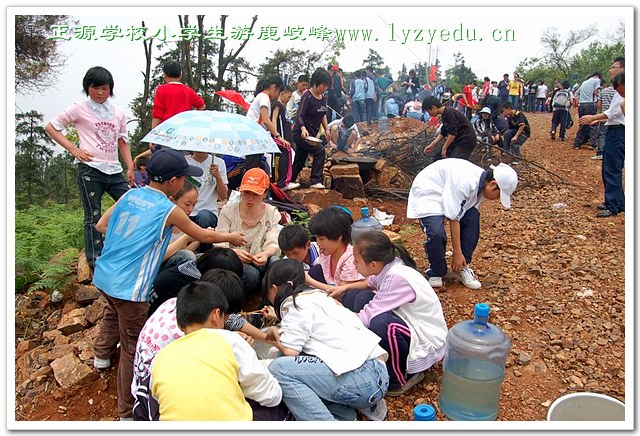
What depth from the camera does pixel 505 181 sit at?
11.7 feet

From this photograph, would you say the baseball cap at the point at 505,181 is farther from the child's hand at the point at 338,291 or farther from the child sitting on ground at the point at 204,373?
the child sitting on ground at the point at 204,373

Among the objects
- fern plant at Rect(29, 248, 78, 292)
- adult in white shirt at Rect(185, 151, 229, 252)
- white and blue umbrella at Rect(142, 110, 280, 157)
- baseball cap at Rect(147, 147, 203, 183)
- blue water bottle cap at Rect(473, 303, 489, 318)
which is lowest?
fern plant at Rect(29, 248, 78, 292)

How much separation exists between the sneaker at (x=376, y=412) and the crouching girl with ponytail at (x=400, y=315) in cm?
21

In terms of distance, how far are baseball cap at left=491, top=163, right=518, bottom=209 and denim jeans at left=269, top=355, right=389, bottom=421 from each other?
182 centimetres

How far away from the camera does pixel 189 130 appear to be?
3.67m

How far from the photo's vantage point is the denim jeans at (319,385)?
2381 millimetres

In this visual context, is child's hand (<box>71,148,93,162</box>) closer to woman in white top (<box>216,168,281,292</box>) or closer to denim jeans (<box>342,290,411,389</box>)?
woman in white top (<box>216,168,281,292</box>)

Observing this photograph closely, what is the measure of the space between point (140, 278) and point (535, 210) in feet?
18.8

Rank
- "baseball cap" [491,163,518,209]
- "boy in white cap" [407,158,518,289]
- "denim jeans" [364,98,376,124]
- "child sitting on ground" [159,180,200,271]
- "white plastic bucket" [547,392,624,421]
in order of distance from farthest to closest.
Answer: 1. "denim jeans" [364,98,376,124]
2. "boy in white cap" [407,158,518,289]
3. "baseball cap" [491,163,518,209]
4. "child sitting on ground" [159,180,200,271]
5. "white plastic bucket" [547,392,624,421]

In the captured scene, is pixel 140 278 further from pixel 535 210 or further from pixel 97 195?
pixel 535 210

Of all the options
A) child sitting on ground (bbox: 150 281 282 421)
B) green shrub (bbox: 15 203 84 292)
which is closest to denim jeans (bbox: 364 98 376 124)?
green shrub (bbox: 15 203 84 292)

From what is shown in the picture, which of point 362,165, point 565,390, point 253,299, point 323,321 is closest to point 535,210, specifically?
point 362,165

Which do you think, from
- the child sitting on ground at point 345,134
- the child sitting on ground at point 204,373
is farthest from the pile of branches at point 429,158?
the child sitting on ground at point 204,373

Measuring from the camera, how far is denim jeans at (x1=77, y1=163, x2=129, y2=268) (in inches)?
155
